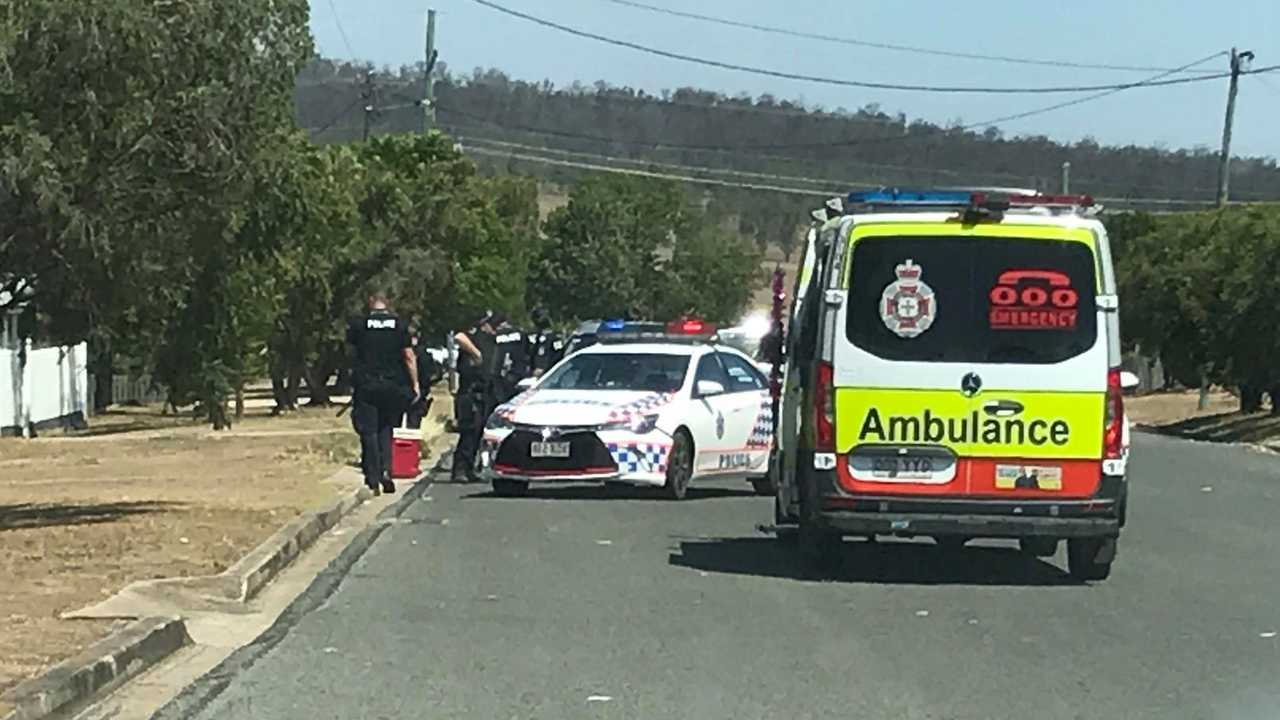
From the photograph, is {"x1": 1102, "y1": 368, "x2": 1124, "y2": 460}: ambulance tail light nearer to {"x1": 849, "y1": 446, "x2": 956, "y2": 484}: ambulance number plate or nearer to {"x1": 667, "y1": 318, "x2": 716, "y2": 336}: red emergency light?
{"x1": 849, "y1": 446, "x2": 956, "y2": 484}: ambulance number plate

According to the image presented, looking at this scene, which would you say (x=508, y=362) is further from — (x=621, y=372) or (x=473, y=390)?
(x=621, y=372)

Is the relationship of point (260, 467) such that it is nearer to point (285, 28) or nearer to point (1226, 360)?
point (285, 28)

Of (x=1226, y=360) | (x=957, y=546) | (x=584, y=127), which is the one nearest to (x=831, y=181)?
(x=584, y=127)

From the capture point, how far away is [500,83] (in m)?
74.4

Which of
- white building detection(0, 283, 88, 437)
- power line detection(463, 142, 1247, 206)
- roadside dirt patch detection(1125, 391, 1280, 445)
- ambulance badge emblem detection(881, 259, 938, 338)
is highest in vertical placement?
power line detection(463, 142, 1247, 206)

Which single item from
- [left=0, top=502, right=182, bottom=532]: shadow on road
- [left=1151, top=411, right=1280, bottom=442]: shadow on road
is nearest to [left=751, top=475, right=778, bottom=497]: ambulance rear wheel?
[left=0, top=502, right=182, bottom=532]: shadow on road

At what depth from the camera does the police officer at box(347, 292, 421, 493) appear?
20.1 metres

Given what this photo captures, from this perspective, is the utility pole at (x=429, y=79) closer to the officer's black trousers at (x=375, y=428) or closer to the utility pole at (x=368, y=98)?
the utility pole at (x=368, y=98)

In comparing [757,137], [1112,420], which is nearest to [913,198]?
[1112,420]

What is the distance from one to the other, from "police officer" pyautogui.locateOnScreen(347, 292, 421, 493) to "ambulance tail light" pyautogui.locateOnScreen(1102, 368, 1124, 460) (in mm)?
8203

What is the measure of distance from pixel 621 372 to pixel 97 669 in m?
12.3

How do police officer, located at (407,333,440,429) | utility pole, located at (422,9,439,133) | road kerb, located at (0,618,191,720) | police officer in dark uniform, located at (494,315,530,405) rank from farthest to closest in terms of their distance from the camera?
1. utility pole, located at (422,9,439,133)
2. police officer, located at (407,333,440,429)
3. police officer in dark uniform, located at (494,315,530,405)
4. road kerb, located at (0,618,191,720)

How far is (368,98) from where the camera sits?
2498 inches

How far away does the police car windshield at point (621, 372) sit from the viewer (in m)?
21.2
